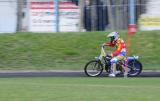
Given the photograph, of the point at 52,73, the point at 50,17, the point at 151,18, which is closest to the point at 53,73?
the point at 52,73

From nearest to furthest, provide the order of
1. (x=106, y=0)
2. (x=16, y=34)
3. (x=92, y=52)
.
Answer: (x=92, y=52) < (x=16, y=34) < (x=106, y=0)

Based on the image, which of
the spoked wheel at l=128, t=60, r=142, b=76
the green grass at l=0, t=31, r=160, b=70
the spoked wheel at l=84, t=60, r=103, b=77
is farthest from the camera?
the green grass at l=0, t=31, r=160, b=70

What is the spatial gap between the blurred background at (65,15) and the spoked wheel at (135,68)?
624cm

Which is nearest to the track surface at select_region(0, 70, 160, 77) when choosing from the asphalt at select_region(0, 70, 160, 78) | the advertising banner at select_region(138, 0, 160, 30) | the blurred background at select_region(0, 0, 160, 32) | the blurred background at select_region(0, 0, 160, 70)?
the asphalt at select_region(0, 70, 160, 78)

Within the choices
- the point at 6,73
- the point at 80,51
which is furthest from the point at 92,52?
the point at 6,73

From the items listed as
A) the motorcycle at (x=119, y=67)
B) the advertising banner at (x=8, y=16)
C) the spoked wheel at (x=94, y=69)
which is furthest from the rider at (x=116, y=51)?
the advertising banner at (x=8, y=16)

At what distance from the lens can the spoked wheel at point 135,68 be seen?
23.1 meters

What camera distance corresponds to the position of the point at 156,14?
2900cm

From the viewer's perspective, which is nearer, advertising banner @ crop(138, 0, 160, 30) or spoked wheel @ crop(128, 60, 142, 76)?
spoked wheel @ crop(128, 60, 142, 76)

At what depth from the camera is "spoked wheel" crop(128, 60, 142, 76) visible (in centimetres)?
2312

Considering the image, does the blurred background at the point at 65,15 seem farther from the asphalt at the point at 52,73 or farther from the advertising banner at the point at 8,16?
the asphalt at the point at 52,73

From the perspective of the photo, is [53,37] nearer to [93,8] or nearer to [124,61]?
[93,8]

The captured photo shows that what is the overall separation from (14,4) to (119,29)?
5.06 m

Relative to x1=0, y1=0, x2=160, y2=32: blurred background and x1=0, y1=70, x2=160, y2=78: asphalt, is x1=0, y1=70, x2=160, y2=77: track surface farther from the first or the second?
x1=0, y1=0, x2=160, y2=32: blurred background
